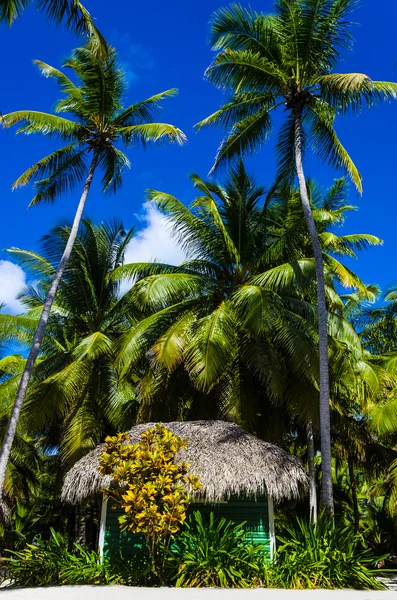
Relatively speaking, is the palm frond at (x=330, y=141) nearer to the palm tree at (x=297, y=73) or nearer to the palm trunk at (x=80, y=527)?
the palm tree at (x=297, y=73)

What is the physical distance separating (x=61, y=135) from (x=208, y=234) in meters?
4.71

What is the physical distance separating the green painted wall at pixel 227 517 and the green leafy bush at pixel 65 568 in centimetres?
44

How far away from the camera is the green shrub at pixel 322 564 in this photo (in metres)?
8.93

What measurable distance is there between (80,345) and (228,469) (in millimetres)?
5792

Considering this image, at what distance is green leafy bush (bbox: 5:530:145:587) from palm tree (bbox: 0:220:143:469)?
3553mm

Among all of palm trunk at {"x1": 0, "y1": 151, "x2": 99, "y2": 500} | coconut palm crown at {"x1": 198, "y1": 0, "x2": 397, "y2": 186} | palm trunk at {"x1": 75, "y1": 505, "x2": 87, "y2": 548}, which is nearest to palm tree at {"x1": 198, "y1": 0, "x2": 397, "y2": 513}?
coconut palm crown at {"x1": 198, "y1": 0, "x2": 397, "y2": 186}

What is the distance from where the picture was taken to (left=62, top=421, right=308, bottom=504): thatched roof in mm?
9891

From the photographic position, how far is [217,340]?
1232 cm

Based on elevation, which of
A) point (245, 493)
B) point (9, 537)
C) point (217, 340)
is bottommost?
point (9, 537)

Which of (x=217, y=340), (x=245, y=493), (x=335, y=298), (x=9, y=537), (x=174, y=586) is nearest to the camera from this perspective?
(x=174, y=586)

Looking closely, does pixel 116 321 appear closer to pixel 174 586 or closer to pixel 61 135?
pixel 61 135

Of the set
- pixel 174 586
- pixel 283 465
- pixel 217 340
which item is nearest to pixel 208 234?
pixel 217 340

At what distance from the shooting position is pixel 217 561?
909cm

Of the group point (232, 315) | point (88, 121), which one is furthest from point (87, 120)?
point (232, 315)
